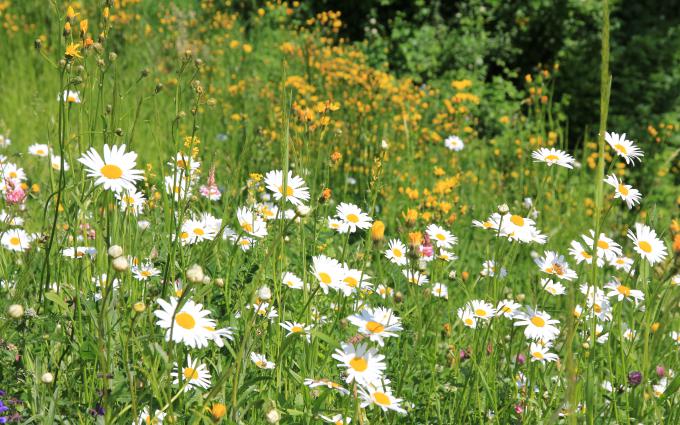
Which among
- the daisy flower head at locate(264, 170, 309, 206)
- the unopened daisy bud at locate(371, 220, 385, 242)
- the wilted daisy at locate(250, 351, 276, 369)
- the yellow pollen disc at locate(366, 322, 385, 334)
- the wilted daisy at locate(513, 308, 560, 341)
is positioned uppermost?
the daisy flower head at locate(264, 170, 309, 206)

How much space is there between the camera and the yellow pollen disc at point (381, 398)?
1.14m

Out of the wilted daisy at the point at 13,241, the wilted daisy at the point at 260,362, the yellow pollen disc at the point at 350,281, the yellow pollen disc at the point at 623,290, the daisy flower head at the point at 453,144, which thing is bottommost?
the wilted daisy at the point at 260,362

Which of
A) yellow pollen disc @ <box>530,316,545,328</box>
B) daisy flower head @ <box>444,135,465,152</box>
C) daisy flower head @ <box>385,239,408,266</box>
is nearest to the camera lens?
yellow pollen disc @ <box>530,316,545,328</box>

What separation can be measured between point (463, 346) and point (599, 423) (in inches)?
20.5

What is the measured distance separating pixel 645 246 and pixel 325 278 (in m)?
0.74

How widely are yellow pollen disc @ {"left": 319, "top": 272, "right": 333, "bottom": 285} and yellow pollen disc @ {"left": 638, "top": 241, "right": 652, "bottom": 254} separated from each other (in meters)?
0.71

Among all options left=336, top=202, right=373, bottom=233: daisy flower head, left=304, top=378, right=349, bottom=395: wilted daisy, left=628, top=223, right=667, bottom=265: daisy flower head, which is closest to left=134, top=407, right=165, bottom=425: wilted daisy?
left=304, top=378, right=349, bottom=395: wilted daisy

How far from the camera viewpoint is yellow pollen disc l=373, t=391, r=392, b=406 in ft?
3.73

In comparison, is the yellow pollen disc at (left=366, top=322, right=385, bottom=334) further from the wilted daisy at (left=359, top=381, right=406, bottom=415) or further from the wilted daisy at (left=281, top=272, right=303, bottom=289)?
the wilted daisy at (left=281, top=272, right=303, bottom=289)

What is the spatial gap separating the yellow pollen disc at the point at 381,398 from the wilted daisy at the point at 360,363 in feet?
0.19

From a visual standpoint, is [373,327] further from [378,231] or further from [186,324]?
[186,324]

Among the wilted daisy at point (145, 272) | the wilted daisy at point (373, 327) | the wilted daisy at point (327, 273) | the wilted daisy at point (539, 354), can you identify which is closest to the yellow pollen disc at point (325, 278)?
the wilted daisy at point (327, 273)

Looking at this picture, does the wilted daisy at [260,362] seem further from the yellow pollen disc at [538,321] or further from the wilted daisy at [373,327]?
the yellow pollen disc at [538,321]

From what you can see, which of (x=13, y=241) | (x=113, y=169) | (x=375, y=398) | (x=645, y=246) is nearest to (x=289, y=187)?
(x=113, y=169)
